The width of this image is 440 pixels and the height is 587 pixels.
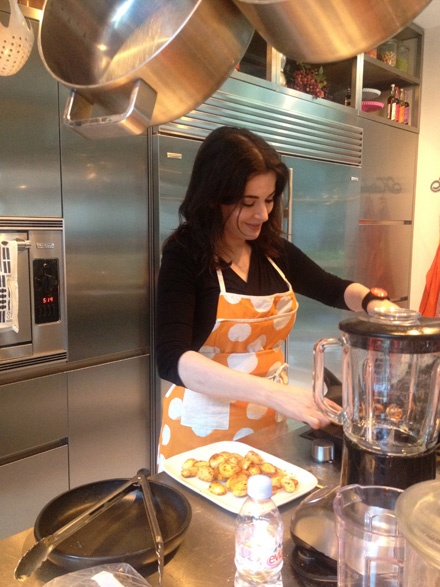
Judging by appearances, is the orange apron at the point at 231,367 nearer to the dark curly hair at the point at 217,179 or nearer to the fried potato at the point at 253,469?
the dark curly hair at the point at 217,179

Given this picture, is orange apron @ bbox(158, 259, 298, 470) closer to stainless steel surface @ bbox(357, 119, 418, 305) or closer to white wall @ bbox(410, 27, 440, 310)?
stainless steel surface @ bbox(357, 119, 418, 305)

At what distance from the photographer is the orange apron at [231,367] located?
1.35m

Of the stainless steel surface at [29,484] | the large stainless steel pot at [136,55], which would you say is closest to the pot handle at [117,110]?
the large stainless steel pot at [136,55]

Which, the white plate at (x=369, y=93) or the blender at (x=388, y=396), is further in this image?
the white plate at (x=369, y=93)

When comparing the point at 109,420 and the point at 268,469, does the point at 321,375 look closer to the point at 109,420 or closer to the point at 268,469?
the point at 268,469

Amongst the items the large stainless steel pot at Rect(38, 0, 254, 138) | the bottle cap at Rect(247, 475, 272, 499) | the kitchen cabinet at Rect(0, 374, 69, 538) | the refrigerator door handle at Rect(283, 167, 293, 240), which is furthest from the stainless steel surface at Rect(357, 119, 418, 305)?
the bottle cap at Rect(247, 475, 272, 499)

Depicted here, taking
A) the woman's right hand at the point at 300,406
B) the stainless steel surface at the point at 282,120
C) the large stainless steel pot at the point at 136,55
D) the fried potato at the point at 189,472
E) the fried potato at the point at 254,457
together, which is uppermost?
the stainless steel surface at the point at 282,120

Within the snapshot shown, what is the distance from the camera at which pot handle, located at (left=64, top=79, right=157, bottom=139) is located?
0.63 metres

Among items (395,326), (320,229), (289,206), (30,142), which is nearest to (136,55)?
(395,326)

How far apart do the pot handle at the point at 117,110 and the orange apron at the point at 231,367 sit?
0.72 meters

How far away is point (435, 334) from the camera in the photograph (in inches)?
24.7

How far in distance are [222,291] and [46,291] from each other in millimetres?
777

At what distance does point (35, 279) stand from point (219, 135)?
0.87m

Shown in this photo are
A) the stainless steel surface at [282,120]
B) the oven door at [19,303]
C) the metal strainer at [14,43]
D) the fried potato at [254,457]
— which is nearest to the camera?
the fried potato at [254,457]
